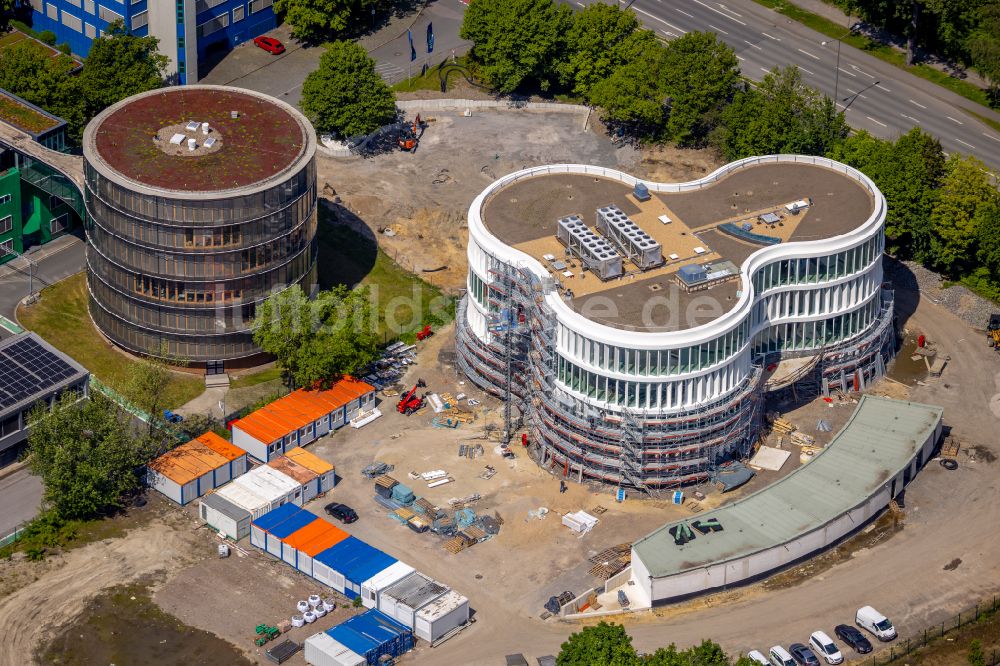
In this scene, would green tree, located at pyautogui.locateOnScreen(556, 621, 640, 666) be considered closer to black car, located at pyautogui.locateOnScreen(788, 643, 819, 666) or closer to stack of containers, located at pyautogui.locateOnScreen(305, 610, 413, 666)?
stack of containers, located at pyautogui.locateOnScreen(305, 610, 413, 666)

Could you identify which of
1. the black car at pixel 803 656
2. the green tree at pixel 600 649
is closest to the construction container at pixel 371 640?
the green tree at pixel 600 649

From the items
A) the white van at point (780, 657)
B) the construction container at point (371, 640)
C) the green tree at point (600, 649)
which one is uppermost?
the green tree at point (600, 649)

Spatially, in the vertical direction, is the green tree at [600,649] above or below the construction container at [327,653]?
above

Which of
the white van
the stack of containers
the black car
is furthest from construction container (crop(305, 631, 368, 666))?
the black car

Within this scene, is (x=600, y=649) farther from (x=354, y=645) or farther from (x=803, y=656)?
(x=354, y=645)

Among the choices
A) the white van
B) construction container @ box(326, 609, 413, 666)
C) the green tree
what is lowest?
construction container @ box(326, 609, 413, 666)

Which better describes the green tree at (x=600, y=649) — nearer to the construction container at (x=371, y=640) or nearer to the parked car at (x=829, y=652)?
the construction container at (x=371, y=640)

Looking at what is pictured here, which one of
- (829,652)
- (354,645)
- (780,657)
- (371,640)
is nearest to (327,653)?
(354,645)
